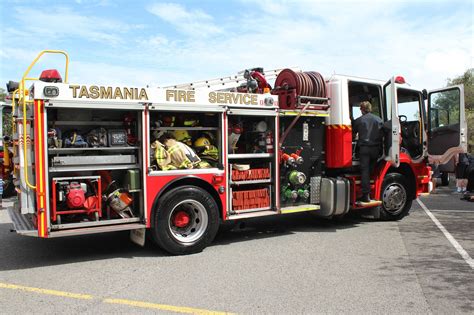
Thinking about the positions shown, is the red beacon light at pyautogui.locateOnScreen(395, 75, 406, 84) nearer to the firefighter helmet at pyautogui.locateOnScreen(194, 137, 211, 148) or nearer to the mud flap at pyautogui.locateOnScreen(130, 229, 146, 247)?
the firefighter helmet at pyautogui.locateOnScreen(194, 137, 211, 148)

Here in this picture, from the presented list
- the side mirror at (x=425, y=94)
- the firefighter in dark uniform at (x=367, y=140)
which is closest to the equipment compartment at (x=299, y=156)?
the firefighter in dark uniform at (x=367, y=140)

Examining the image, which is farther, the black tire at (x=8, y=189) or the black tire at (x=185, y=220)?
the black tire at (x=8, y=189)

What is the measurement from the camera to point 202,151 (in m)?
6.50

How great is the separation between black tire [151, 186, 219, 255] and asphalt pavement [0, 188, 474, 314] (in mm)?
196

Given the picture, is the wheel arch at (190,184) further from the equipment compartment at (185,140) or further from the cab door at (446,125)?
the cab door at (446,125)

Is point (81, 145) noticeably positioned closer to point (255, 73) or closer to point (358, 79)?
point (255, 73)

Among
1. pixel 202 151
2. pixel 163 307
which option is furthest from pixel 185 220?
pixel 163 307

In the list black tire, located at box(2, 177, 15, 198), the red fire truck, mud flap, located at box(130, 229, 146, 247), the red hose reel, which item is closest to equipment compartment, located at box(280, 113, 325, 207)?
the red fire truck

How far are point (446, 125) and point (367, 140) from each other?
86.2 inches

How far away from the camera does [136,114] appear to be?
5855mm

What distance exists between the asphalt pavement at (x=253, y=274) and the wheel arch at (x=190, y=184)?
0.72 m

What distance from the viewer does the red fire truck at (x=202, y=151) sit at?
5.33 metres

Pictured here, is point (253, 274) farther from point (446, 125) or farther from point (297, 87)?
point (446, 125)

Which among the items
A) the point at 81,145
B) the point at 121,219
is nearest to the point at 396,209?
the point at 121,219
